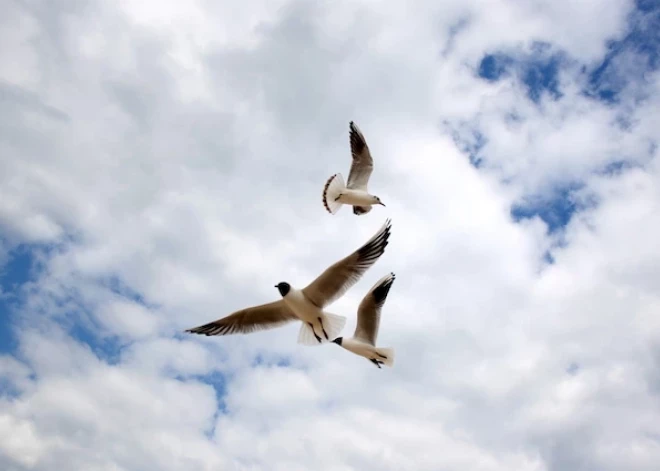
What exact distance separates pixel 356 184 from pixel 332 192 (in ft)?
4.76

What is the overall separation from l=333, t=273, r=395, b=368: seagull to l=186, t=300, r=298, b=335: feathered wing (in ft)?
5.82

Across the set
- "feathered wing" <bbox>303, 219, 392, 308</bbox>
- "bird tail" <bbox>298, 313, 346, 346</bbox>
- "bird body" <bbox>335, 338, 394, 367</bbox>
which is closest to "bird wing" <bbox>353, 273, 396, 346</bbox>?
"bird body" <bbox>335, 338, 394, 367</bbox>

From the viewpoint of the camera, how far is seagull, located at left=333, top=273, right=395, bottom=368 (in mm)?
11516

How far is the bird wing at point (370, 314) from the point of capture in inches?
474

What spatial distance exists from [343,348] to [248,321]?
218 cm

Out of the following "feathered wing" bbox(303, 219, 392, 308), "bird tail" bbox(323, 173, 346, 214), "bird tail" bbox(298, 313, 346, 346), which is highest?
"bird tail" bbox(323, 173, 346, 214)

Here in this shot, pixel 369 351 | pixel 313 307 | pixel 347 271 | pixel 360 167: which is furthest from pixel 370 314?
pixel 360 167

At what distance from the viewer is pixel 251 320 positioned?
10141 mm

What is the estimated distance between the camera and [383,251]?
8.97 m

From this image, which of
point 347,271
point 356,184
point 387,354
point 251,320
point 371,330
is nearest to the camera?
point 347,271

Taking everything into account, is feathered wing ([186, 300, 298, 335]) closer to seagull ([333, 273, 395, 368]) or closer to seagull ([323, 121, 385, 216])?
seagull ([333, 273, 395, 368])

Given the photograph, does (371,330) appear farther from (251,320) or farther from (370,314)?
(251,320)

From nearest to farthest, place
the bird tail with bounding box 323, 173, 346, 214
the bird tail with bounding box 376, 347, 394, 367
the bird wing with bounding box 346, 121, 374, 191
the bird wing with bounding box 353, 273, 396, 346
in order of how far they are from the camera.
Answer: the bird tail with bounding box 376, 347, 394, 367
the bird wing with bounding box 353, 273, 396, 346
the bird tail with bounding box 323, 173, 346, 214
the bird wing with bounding box 346, 121, 374, 191

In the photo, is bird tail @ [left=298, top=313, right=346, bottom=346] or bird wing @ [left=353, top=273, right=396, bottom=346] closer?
bird tail @ [left=298, top=313, right=346, bottom=346]
